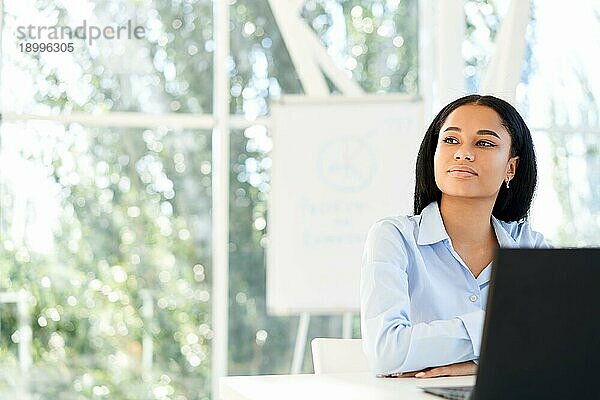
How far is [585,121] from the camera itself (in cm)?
555

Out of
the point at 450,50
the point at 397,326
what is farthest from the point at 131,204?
the point at 397,326

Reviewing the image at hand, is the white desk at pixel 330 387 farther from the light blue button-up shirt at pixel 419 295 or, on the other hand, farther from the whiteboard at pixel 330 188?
the whiteboard at pixel 330 188

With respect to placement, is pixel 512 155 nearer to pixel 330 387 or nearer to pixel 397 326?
pixel 397 326

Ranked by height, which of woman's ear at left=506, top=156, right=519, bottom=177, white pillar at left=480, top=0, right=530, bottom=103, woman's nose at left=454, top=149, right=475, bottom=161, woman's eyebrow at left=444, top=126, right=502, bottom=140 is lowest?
woman's ear at left=506, top=156, right=519, bottom=177

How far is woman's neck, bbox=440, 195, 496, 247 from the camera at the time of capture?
2471 mm

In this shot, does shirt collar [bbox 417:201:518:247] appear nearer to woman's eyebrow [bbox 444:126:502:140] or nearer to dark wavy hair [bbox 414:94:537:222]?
dark wavy hair [bbox 414:94:537:222]


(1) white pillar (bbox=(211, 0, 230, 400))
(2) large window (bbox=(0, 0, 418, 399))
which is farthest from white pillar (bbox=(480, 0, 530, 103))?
(1) white pillar (bbox=(211, 0, 230, 400))

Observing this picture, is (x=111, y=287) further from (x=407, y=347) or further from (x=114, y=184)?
(x=407, y=347)

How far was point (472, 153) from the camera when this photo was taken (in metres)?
2.43

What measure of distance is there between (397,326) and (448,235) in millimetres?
381

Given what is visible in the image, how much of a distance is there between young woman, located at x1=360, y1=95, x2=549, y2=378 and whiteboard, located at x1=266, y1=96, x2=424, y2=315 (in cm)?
223

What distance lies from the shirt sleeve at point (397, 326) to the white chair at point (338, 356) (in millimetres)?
171

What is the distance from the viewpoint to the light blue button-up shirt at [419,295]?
2.06 m

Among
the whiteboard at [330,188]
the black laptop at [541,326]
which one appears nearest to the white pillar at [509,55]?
the whiteboard at [330,188]
